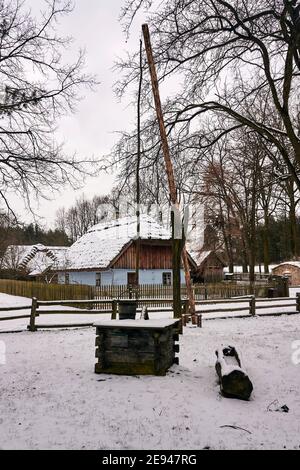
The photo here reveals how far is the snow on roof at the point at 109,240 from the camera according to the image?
28688 millimetres

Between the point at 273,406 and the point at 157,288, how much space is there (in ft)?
57.9

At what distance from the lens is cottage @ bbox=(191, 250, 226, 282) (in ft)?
133

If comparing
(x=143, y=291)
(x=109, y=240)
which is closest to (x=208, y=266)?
(x=109, y=240)

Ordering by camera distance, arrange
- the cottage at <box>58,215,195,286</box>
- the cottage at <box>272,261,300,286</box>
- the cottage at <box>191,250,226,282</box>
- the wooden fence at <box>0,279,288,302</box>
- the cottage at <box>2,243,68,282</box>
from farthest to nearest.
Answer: the cottage at <box>2,243,68,282</box> < the cottage at <box>272,261,300,286</box> < the cottage at <box>191,250,226,282</box> < the cottage at <box>58,215,195,286</box> < the wooden fence at <box>0,279,288,302</box>

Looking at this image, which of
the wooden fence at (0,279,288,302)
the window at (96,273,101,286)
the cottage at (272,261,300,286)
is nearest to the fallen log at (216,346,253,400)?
the wooden fence at (0,279,288,302)

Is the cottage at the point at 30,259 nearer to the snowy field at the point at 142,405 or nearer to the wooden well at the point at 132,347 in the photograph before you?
the snowy field at the point at 142,405

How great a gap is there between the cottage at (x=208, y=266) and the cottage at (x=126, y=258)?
34.1ft

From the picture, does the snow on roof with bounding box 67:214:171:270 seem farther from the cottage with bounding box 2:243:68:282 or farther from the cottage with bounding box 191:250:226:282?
the cottage with bounding box 2:243:68:282

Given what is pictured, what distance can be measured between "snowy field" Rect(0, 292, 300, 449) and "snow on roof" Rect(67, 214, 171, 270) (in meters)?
A: 19.2

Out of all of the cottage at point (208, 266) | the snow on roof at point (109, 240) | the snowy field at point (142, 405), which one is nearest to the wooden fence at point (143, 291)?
the snow on roof at point (109, 240)

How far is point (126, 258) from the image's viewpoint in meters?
28.5
